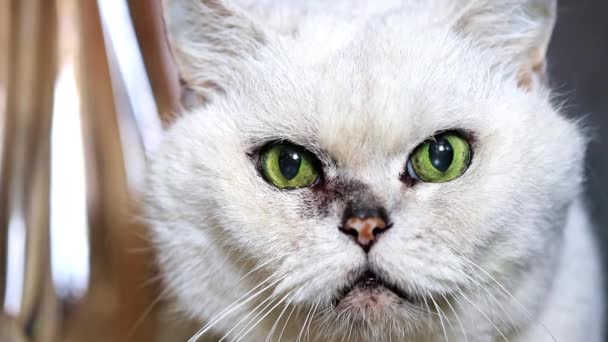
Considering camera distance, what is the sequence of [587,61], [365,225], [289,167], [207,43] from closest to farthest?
1. [365,225]
2. [289,167]
3. [207,43]
4. [587,61]

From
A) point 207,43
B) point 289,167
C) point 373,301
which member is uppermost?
point 207,43

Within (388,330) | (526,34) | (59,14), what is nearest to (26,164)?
(59,14)

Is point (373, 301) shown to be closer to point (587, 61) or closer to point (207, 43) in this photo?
point (207, 43)

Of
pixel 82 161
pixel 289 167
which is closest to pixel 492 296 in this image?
pixel 289 167

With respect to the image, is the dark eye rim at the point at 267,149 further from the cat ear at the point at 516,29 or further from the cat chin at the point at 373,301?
the cat ear at the point at 516,29

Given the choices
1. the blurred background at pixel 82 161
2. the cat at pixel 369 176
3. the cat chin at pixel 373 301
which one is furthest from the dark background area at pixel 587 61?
the cat chin at pixel 373 301

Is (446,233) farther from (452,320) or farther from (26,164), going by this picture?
(26,164)
